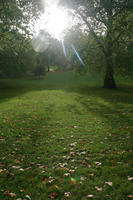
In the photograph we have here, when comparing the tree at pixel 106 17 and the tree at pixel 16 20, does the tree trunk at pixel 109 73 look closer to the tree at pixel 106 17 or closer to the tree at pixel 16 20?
the tree at pixel 106 17

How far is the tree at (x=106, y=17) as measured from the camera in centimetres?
2539

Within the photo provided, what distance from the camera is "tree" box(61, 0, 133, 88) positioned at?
25.4m

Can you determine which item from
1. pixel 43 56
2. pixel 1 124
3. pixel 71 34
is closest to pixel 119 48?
pixel 71 34

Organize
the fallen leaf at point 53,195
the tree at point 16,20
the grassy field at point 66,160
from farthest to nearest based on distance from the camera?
1. the tree at point 16,20
2. the grassy field at point 66,160
3. the fallen leaf at point 53,195

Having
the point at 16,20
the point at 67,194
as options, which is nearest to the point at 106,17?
the point at 16,20

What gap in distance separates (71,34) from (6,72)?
673 inches

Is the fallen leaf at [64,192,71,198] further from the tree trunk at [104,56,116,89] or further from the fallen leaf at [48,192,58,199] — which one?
the tree trunk at [104,56,116,89]

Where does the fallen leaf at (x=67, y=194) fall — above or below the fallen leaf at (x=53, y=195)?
above

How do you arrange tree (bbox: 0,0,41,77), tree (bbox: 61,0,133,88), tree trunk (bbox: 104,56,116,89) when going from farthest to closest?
1. tree trunk (bbox: 104,56,116,89)
2. tree (bbox: 61,0,133,88)
3. tree (bbox: 0,0,41,77)

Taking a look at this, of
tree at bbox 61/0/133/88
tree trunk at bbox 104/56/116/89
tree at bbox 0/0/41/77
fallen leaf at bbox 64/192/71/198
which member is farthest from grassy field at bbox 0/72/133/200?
tree trunk at bbox 104/56/116/89

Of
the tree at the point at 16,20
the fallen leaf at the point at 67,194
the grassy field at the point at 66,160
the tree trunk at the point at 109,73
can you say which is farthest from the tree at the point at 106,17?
the fallen leaf at the point at 67,194

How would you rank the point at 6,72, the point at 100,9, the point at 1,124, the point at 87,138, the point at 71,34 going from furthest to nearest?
the point at 6,72 < the point at 71,34 < the point at 100,9 < the point at 1,124 < the point at 87,138

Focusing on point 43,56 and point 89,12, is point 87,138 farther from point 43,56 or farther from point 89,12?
point 43,56

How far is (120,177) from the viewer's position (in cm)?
578
